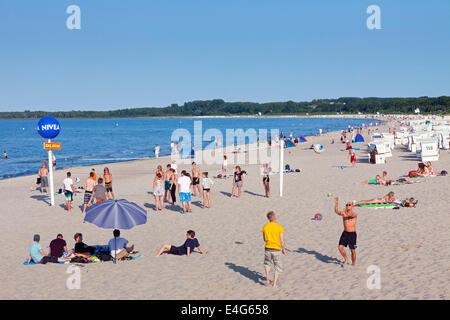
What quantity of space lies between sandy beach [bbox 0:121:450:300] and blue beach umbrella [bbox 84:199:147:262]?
0.97 m

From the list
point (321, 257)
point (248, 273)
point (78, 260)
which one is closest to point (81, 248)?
point (78, 260)

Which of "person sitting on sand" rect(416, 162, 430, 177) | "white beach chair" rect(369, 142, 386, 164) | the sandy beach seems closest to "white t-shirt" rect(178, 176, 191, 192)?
the sandy beach

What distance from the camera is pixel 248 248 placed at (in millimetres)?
10625

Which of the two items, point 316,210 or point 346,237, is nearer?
point 346,237

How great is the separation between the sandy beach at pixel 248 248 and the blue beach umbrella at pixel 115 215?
3.18ft

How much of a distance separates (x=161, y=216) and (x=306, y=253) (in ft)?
19.8

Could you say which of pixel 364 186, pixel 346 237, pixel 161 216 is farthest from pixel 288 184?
pixel 346 237

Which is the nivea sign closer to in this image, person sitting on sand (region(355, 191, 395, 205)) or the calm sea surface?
person sitting on sand (region(355, 191, 395, 205))

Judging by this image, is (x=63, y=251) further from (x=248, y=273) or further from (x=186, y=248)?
(x=248, y=273)

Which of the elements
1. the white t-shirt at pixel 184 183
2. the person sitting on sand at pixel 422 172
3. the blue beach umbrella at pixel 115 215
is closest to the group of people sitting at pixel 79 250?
the blue beach umbrella at pixel 115 215

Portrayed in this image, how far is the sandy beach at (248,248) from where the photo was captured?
7.86 metres

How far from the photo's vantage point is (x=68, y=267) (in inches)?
365
